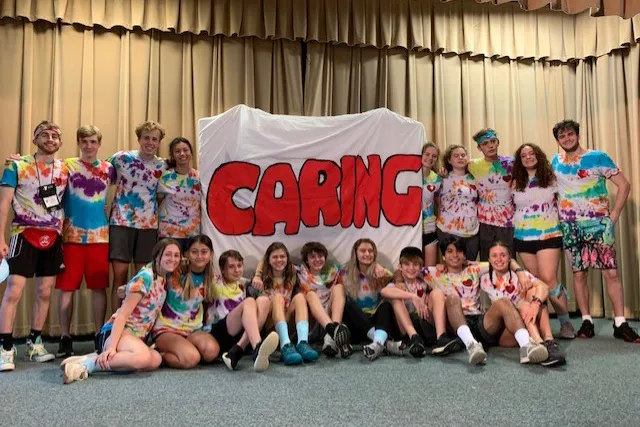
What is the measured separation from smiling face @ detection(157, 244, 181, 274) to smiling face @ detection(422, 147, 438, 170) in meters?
2.00

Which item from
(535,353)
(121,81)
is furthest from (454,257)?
(121,81)

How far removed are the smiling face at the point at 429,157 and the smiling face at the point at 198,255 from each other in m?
1.81

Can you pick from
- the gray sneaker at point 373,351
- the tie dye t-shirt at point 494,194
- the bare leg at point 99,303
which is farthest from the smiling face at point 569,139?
the bare leg at point 99,303

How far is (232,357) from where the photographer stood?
273cm

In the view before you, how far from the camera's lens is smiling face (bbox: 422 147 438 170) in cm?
393

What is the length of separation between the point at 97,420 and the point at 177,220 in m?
1.86

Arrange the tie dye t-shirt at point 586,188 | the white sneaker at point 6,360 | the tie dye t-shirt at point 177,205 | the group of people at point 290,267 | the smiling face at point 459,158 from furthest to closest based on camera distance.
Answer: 1. the smiling face at point 459,158
2. the tie dye t-shirt at point 586,188
3. the tie dye t-shirt at point 177,205
4. the group of people at point 290,267
5. the white sneaker at point 6,360

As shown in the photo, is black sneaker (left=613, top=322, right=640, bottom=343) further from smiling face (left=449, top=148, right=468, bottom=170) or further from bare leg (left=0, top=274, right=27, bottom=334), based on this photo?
bare leg (left=0, top=274, right=27, bottom=334)

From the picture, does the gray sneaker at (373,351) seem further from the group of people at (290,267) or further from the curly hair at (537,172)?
the curly hair at (537,172)

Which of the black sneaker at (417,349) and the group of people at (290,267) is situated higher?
the group of people at (290,267)

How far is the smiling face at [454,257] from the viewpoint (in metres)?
3.40

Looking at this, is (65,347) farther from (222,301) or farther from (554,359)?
(554,359)

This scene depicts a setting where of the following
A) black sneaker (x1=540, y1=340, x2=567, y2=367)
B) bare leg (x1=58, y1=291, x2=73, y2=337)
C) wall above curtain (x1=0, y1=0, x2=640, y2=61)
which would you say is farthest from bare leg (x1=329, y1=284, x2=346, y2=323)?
wall above curtain (x1=0, y1=0, x2=640, y2=61)

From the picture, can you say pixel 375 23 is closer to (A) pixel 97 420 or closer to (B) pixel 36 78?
(B) pixel 36 78
